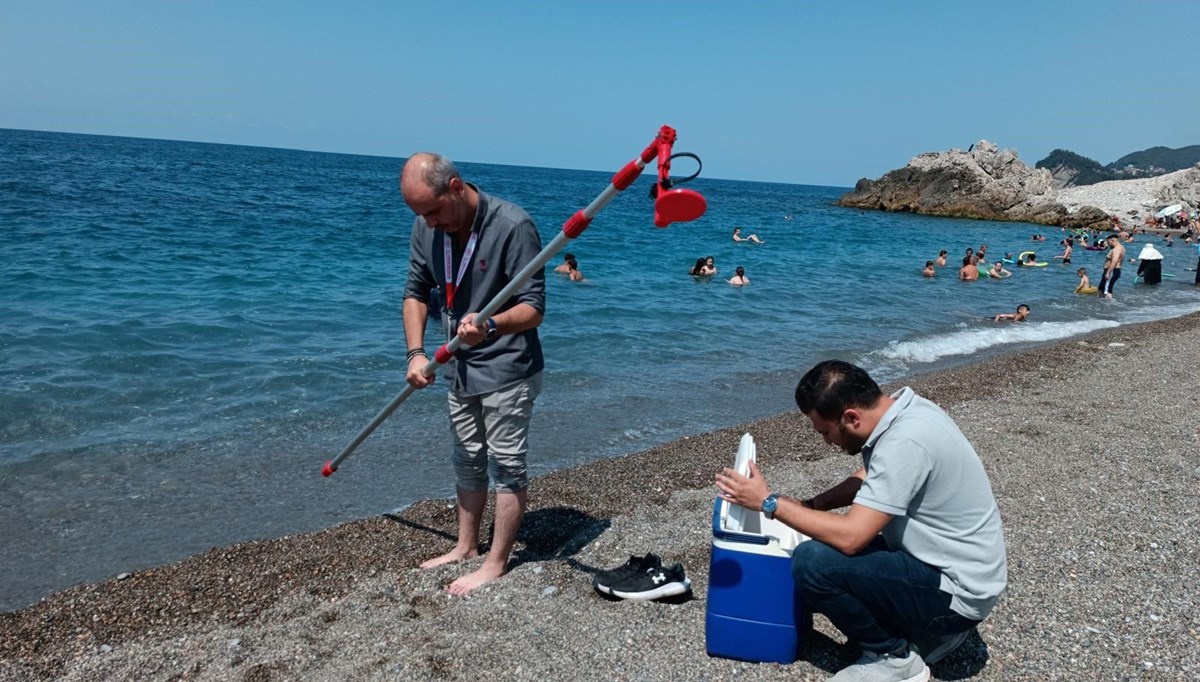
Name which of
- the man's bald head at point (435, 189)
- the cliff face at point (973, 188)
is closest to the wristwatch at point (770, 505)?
the man's bald head at point (435, 189)

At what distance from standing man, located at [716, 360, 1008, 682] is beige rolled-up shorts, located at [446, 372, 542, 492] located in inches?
52.1

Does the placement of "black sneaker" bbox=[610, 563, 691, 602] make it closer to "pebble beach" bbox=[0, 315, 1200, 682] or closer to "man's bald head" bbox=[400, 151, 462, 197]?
"pebble beach" bbox=[0, 315, 1200, 682]

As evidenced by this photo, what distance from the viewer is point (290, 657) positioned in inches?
150

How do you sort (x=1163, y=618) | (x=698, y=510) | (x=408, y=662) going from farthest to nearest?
(x=698, y=510), (x=1163, y=618), (x=408, y=662)

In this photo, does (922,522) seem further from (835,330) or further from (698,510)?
(835,330)

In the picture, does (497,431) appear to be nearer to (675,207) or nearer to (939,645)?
(675,207)

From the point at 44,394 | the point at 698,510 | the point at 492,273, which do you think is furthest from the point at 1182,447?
the point at 44,394

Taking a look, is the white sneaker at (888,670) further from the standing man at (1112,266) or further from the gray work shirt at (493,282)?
the standing man at (1112,266)

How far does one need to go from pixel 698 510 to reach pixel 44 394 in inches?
274

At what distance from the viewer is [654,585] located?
13.7 feet

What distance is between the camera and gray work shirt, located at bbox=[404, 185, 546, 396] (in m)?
4.06

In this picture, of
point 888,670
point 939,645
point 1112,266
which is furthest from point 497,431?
point 1112,266

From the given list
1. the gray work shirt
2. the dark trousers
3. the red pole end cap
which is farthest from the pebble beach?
the red pole end cap

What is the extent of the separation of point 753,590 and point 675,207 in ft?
5.71
